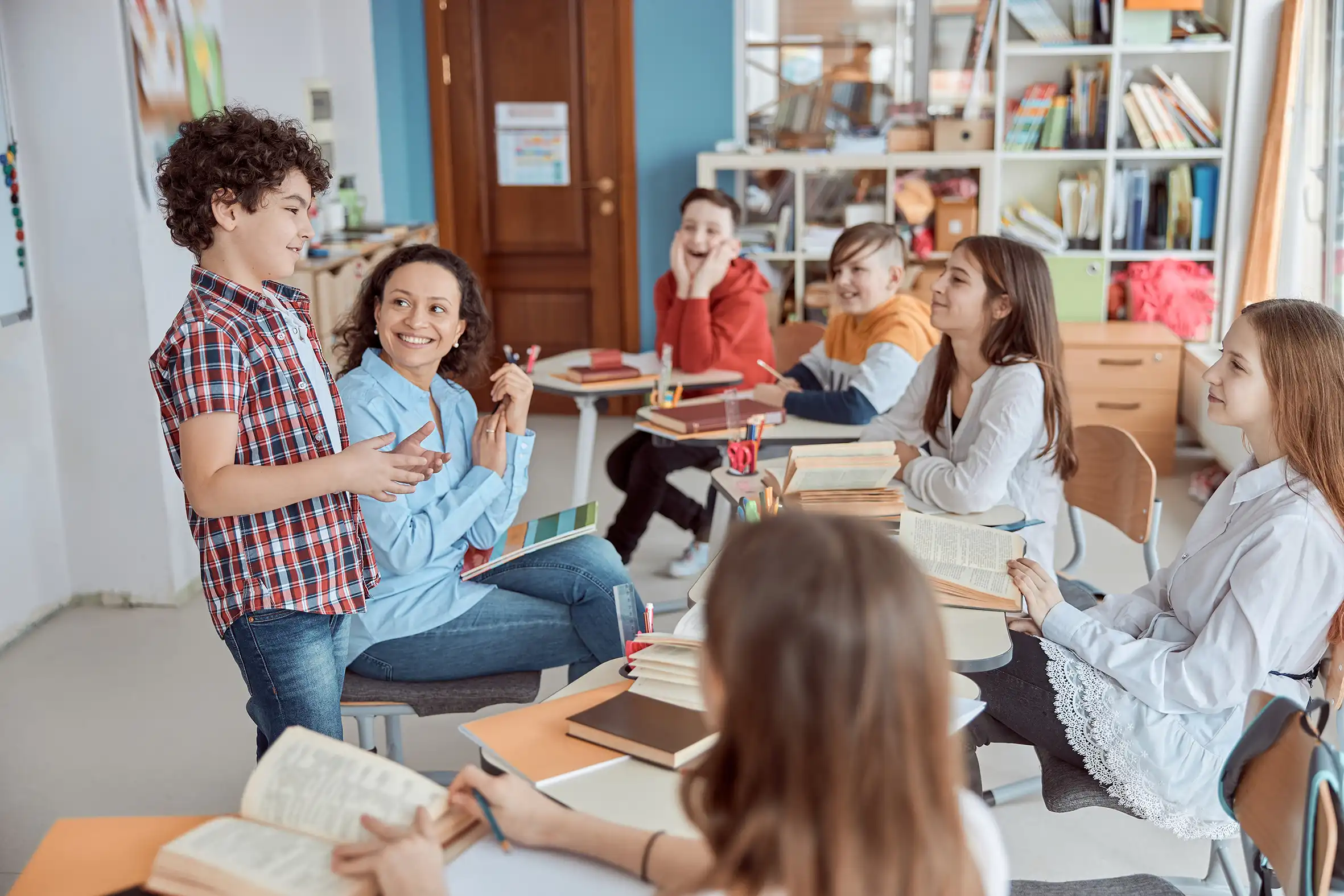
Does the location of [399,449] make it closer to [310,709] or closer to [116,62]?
[310,709]

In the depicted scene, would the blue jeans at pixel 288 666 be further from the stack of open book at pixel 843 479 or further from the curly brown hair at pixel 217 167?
the stack of open book at pixel 843 479

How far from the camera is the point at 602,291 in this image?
6.17 m

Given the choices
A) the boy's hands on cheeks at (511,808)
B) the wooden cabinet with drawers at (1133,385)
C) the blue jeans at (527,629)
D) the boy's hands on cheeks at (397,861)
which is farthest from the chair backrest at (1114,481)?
the wooden cabinet with drawers at (1133,385)

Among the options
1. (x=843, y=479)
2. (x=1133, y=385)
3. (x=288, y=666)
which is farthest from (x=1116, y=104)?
(x=288, y=666)

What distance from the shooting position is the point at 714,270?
405 cm

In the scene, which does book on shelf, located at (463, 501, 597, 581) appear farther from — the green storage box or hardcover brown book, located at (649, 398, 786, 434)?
the green storage box

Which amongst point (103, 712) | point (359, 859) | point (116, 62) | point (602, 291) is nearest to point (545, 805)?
point (359, 859)

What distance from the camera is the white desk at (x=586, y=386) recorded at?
372 cm

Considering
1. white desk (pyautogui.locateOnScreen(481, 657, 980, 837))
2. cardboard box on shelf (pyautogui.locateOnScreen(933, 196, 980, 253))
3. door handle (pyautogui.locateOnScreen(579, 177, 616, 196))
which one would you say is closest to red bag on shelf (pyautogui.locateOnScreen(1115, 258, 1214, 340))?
cardboard box on shelf (pyautogui.locateOnScreen(933, 196, 980, 253))

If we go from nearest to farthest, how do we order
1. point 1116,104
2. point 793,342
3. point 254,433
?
point 254,433 < point 793,342 < point 1116,104

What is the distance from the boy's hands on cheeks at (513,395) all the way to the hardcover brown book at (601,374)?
1281mm

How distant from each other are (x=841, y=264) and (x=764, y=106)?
8.47 ft

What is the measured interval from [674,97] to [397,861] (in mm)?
5172

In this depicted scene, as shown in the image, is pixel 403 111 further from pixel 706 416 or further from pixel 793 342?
pixel 706 416
